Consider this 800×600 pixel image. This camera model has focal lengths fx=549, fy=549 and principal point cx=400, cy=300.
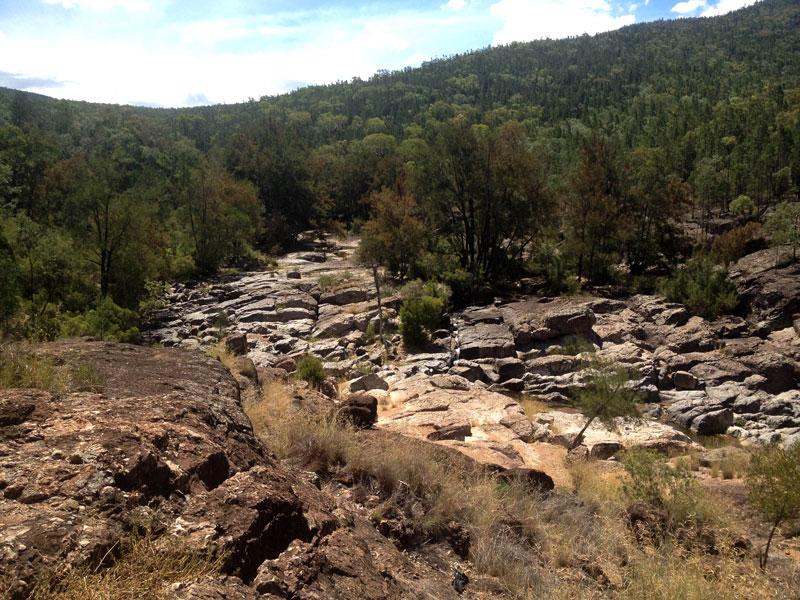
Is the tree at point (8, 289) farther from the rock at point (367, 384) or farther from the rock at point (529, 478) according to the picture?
the rock at point (529, 478)

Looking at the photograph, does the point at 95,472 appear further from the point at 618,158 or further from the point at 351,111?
the point at 351,111

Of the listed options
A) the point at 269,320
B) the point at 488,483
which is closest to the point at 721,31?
the point at 269,320

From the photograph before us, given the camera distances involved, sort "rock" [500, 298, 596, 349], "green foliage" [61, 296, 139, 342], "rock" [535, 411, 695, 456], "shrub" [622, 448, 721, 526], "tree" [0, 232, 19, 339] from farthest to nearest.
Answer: "rock" [500, 298, 596, 349]
"green foliage" [61, 296, 139, 342]
"tree" [0, 232, 19, 339]
"rock" [535, 411, 695, 456]
"shrub" [622, 448, 721, 526]

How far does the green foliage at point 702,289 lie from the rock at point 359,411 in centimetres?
2294

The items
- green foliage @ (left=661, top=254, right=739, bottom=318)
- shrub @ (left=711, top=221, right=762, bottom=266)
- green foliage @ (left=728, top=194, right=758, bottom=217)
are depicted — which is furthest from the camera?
green foliage @ (left=728, top=194, right=758, bottom=217)

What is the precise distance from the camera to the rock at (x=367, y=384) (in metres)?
18.3

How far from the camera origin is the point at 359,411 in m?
10.2

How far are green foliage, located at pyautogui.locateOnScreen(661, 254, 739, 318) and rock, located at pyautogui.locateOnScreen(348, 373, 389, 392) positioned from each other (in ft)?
59.7

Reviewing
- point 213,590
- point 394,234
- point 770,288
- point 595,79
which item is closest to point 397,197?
point 394,234

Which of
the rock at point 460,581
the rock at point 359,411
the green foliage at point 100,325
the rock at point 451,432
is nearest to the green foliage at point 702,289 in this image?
the rock at point 451,432

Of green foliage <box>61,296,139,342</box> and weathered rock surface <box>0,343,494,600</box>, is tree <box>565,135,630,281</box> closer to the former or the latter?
green foliage <box>61,296,139,342</box>

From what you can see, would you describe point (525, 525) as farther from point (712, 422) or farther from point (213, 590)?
point (712, 422)

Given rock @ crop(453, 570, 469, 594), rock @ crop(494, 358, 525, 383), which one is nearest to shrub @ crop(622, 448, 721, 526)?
rock @ crop(453, 570, 469, 594)

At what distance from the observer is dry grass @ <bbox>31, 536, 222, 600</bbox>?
2727mm
